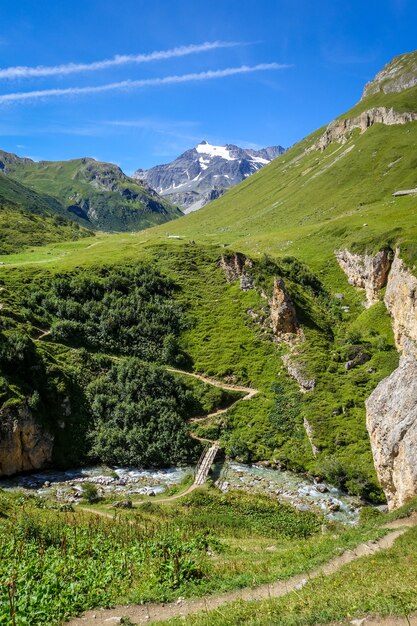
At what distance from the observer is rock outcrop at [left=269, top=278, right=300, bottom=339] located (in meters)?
75.2

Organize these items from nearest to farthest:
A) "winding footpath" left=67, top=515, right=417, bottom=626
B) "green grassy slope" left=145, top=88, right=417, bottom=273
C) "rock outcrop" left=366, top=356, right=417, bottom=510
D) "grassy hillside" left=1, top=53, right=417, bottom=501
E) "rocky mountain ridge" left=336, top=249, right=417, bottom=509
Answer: "winding footpath" left=67, top=515, right=417, bottom=626 < "rock outcrop" left=366, top=356, right=417, bottom=510 < "rocky mountain ridge" left=336, top=249, right=417, bottom=509 < "grassy hillside" left=1, top=53, right=417, bottom=501 < "green grassy slope" left=145, top=88, right=417, bottom=273

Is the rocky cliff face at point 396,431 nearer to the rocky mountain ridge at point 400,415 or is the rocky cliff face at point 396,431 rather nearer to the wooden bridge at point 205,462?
the rocky mountain ridge at point 400,415

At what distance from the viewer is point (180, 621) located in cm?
1706

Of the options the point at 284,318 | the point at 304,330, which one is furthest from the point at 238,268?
the point at 304,330

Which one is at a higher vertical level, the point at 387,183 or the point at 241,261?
the point at 387,183

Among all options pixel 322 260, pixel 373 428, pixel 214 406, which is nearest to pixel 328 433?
pixel 373 428

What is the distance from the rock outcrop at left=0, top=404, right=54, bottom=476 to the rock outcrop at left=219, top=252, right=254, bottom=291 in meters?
51.3

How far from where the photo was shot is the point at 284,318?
75375mm

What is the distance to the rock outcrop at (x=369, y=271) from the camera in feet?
270

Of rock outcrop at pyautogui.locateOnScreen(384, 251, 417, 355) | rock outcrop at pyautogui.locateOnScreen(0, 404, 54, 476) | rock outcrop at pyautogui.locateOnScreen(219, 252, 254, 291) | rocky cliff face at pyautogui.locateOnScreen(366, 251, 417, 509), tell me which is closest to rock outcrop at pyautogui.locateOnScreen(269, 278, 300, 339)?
rock outcrop at pyautogui.locateOnScreen(219, 252, 254, 291)

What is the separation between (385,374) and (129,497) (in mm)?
41345

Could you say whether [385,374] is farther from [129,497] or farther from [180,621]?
[180,621]

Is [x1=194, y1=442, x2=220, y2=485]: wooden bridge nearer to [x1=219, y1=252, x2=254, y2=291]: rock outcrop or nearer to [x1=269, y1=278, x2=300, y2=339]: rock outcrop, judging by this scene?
[x1=269, y1=278, x2=300, y2=339]: rock outcrop

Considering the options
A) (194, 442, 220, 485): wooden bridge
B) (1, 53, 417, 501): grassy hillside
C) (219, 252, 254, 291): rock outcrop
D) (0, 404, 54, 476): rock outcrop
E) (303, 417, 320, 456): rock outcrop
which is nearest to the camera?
(0, 404, 54, 476): rock outcrop
